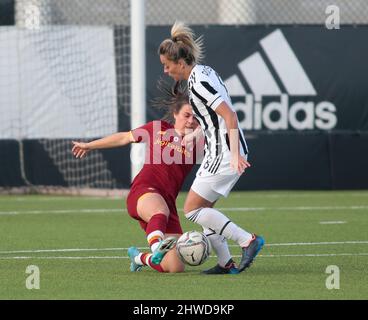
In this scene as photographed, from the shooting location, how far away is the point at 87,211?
16047mm

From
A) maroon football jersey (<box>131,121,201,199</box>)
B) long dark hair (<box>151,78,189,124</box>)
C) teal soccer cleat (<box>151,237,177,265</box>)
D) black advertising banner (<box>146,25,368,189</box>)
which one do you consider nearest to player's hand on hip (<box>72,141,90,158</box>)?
maroon football jersey (<box>131,121,201,199</box>)

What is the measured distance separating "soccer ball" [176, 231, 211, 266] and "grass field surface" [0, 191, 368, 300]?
0.49 feet

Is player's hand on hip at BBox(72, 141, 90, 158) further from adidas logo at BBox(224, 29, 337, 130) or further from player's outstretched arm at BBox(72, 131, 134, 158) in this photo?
adidas logo at BBox(224, 29, 337, 130)

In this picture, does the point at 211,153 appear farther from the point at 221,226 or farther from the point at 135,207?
the point at 135,207

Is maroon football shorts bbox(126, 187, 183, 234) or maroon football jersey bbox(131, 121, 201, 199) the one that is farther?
maroon football jersey bbox(131, 121, 201, 199)

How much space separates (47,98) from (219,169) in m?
9.84

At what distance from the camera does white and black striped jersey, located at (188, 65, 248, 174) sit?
30.7ft

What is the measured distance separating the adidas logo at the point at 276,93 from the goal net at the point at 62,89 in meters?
1.96

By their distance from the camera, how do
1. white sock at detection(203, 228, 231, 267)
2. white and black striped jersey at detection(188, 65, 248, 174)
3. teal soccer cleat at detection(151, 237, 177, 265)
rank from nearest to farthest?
teal soccer cleat at detection(151, 237, 177, 265)
white and black striped jersey at detection(188, 65, 248, 174)
white sock at detection(203, 228, 231, 267)

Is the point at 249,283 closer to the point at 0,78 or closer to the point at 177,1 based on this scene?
the point at 0,78

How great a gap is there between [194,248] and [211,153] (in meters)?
0.82

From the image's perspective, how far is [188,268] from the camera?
10.2 metres

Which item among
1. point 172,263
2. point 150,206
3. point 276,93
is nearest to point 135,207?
point 150,206
